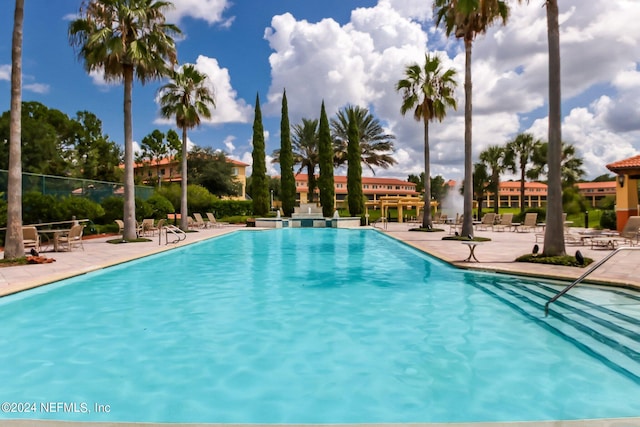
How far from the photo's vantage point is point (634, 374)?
400 cm

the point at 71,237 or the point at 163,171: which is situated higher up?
the point at 163,171

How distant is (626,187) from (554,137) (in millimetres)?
12256

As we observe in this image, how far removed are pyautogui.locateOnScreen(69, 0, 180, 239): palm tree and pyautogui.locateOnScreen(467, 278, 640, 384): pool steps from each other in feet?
47.4

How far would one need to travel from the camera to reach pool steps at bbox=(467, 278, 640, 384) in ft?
15.0

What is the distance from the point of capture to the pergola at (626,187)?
60.6 ft

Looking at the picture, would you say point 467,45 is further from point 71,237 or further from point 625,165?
point 71,237

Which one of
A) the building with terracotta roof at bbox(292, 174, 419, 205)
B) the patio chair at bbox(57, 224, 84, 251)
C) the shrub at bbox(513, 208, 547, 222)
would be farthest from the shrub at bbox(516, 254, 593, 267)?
the building with terracotta roof at bbox(292, 174, 419, 205)

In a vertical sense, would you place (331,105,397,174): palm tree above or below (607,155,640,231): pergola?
above

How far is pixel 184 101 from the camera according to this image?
2394 centimetres

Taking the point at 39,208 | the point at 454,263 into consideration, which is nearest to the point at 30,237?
the point at 39,208

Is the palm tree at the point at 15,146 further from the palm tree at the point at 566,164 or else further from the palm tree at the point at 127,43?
the palm tree at the point at 566,164

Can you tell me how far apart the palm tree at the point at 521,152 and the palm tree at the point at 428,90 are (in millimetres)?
18000

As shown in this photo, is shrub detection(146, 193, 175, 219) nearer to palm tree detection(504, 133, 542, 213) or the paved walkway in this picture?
the paved walkway

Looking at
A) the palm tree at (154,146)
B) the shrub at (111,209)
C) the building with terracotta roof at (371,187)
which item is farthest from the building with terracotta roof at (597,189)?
the shrub at (111,209)
